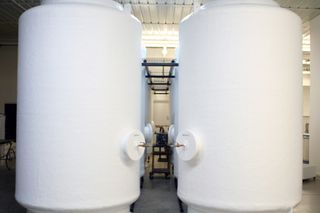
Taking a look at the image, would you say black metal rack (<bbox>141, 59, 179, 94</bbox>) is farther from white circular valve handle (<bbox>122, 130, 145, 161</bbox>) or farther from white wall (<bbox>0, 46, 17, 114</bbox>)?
white wall (<bbox>0, 46, 17, 114</bbox>)

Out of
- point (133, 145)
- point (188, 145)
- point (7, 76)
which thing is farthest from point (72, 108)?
point (7, 76)

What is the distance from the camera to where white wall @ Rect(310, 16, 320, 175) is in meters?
6.43

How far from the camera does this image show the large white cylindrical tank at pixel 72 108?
271 centimetres

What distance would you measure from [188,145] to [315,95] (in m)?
4.68

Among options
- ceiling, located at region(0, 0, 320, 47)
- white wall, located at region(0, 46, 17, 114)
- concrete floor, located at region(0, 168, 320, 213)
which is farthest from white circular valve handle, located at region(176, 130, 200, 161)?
white wall, located at region(0, 46, 17, 114)

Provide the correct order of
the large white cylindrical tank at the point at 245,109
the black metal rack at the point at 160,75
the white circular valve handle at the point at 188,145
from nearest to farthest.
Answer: the large white cylindrical tank at the point at 245,109 → the white circular valve handle at the point at 188,145 → the black metal rack at the point at 160,75

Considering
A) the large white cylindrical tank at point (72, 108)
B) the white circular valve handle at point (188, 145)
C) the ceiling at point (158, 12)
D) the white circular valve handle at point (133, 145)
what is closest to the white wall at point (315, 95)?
the ceiling at point (158, 12)

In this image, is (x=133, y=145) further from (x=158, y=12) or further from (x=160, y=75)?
(x=158, y=12)

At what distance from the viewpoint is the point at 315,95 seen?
6.54m

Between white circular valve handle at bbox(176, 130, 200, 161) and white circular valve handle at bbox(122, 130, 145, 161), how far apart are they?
352mm

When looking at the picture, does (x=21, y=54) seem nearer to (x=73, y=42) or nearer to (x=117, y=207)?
(x=73, y=42)

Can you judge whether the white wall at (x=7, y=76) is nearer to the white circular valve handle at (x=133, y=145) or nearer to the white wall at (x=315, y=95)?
the white circular valve handle at (x=133, y=145)

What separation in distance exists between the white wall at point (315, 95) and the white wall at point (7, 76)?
300 inches

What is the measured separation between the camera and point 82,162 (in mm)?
2732
